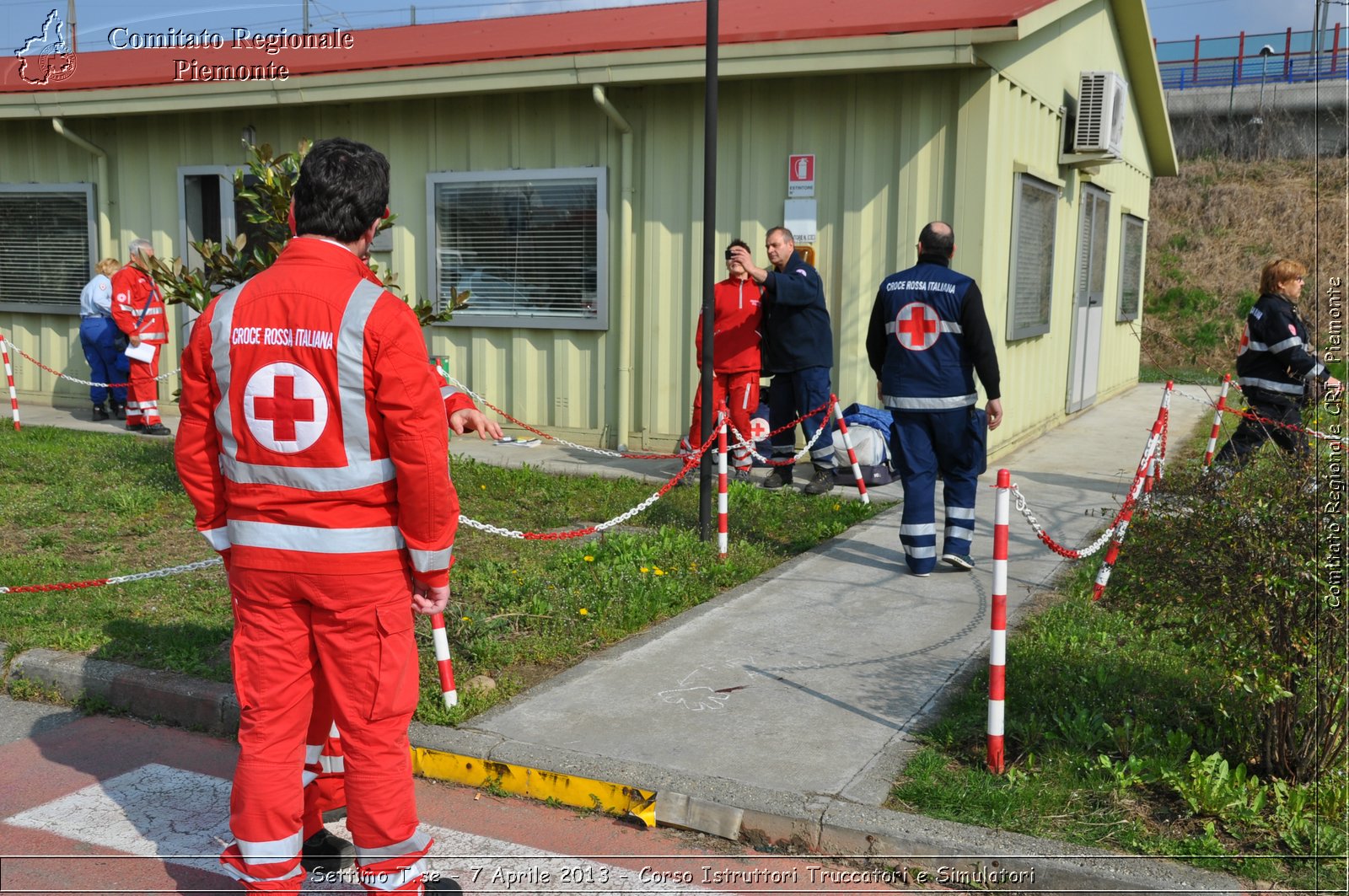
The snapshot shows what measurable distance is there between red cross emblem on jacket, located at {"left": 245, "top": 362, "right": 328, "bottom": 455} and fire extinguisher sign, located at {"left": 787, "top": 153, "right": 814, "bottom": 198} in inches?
313

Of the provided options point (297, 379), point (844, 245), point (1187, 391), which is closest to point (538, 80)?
point (844, 245)

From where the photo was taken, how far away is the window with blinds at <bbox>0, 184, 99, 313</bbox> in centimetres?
1425

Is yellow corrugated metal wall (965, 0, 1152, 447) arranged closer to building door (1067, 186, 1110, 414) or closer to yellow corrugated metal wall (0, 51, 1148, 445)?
yellow corrugated metal wall (0, 51, 1148, 445)

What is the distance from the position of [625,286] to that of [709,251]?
3857mm

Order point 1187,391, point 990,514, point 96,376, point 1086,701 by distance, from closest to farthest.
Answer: point 1086,701
point 990,514
point 96,376
point 1187,391

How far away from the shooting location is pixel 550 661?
5723 millimetres

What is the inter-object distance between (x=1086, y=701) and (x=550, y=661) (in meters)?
2.40

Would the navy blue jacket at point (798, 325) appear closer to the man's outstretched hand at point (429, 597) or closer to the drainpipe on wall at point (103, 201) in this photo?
the man's outstretched hand at point (429, 597)

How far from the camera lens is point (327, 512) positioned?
327 centimetres

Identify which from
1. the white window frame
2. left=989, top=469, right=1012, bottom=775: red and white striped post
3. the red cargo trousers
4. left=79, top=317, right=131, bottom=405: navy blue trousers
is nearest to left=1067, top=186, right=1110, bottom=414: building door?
the white window frame

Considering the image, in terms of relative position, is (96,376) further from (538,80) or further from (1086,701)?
(1086,701)

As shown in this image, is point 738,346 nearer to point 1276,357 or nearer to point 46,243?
point 1276,357

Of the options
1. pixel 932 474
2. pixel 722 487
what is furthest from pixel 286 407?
pixel 932 474

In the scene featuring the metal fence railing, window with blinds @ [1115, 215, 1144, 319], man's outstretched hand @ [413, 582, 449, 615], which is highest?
the metal fence railing
